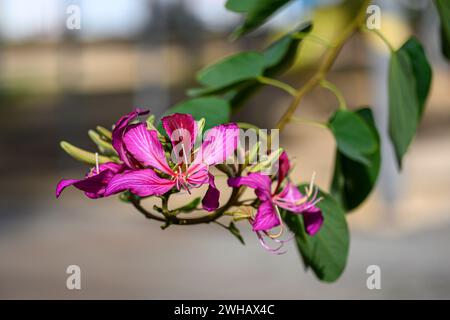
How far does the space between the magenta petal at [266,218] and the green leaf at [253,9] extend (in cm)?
19

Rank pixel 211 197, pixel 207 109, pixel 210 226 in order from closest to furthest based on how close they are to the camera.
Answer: pixel 211 197 < pixel 207 109 < pixel 210 226

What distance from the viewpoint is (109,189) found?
0.38m

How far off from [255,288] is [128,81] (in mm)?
10241

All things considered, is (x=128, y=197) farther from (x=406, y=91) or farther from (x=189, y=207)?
(x=406, y=91)

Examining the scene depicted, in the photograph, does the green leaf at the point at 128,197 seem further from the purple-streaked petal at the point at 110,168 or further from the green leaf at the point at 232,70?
the green leaf at the point at 232,70

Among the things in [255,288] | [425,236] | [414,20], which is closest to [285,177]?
[255,288]

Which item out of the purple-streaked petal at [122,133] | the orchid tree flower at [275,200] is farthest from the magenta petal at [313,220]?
the purple-streaked petal at [122,133]

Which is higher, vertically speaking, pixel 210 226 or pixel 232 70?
pixel 210 226

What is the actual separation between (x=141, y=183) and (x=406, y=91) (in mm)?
256

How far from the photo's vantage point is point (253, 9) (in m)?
0.55

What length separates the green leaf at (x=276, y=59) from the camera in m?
0.59

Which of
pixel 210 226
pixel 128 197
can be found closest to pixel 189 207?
pixel 128 197

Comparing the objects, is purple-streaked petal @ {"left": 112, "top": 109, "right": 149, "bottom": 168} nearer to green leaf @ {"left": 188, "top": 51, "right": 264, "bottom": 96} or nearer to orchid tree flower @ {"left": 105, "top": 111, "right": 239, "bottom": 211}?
orchid tree flower @ {"left": 105, "top": 111, "right": 239, "bottom": 211}

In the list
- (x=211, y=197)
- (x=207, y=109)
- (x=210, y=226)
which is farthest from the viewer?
(x=210, y=226)
